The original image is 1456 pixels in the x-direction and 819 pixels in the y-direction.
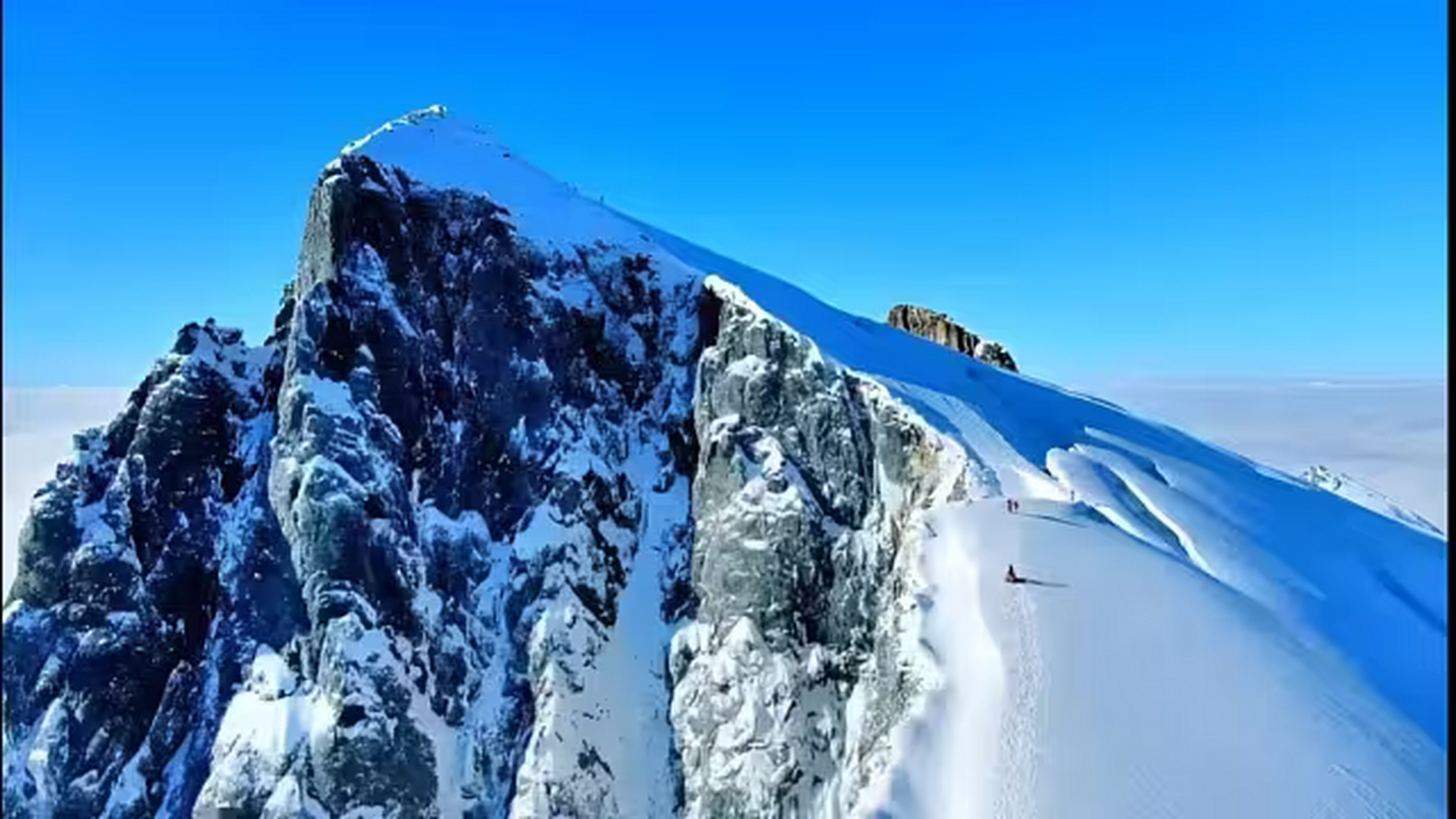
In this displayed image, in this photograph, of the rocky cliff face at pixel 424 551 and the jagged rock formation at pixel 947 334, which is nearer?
the rocky cliff face at pixel 424 551

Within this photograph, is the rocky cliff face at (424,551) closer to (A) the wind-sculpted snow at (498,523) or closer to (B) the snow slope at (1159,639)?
(A) the wind-sculpted snow at (498,523)

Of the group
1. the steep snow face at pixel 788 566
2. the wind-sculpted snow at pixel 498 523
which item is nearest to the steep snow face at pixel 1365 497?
the wind-sculpted snow at pixel 498 523

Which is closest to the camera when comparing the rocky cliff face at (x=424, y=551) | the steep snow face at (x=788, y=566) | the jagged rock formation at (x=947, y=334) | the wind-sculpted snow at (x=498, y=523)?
the steep snow face at (x=788, y=566)

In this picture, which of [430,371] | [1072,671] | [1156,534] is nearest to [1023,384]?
[1156,534]

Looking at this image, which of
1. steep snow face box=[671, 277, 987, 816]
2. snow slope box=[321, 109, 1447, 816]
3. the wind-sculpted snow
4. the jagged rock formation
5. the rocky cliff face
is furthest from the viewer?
the jagged rock formation

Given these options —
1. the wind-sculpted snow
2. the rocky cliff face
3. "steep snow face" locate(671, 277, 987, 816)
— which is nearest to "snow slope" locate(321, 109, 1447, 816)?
the wind-sculpted snow

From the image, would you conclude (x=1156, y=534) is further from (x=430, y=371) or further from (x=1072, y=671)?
(x=430, y=371)

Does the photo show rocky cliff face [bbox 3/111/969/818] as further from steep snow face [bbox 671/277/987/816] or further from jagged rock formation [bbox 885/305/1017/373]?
jagged rock formation [bbox 885/305/1017/373]
